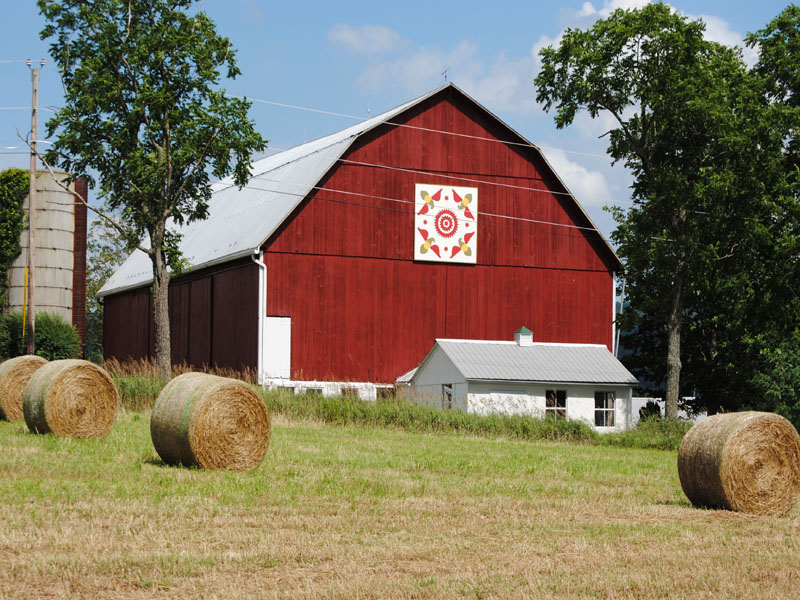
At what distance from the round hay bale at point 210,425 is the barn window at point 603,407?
69.9ft

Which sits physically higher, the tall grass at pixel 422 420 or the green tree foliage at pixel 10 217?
the green tree foliage at pixel 10 217

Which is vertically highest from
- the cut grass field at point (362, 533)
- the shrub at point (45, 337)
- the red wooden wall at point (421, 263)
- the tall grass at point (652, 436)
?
the red wooden wall at point (421, 263)

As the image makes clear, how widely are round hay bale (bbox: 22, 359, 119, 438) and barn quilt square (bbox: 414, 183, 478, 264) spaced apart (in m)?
18.1

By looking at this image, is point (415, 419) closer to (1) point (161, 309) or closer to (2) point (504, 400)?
(2) point (504, 400)

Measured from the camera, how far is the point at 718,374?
44875 mm

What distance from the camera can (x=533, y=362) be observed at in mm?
35875

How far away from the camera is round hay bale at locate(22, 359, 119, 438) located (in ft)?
63.0

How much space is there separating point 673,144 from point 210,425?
2626cm

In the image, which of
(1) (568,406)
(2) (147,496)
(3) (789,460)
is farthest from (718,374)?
(2) (147,496)

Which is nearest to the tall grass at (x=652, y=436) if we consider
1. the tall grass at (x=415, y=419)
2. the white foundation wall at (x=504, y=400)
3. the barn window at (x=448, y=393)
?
the tall grass at (x=415, y=419)

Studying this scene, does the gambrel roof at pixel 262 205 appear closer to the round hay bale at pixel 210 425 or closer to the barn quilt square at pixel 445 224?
the barn quilt square at pixel 445 224

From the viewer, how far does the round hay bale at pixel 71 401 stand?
63.0ft

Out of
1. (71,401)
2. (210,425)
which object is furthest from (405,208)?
(210,425)

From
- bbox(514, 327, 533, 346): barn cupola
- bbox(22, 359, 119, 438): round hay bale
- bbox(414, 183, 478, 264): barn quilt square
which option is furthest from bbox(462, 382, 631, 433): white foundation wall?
bbox(22, 359, 119, 438): round hay bale
